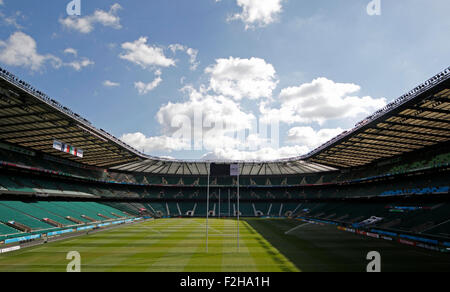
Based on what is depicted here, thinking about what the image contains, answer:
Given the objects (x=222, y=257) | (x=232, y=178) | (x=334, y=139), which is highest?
(x=334, y=139)

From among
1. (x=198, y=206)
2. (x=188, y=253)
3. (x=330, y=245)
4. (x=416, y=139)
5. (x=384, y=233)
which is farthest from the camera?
(x=198, y=206)

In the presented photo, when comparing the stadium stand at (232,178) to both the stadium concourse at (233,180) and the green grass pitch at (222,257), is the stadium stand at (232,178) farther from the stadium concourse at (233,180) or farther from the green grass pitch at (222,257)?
the green grass pitch at (222,257)

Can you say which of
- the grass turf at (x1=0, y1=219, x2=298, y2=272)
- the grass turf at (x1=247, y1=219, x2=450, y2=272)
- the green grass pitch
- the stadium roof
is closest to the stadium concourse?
the stadium roof

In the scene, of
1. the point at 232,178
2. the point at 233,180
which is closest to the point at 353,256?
the point at 233,180

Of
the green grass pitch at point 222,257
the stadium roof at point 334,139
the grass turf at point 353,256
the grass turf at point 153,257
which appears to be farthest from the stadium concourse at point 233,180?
the grass turf at point 153,257

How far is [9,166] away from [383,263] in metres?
54.5

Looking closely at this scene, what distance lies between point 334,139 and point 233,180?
1809 inches

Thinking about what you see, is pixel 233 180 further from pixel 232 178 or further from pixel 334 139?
pixel 334 139

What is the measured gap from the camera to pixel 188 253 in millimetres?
23922

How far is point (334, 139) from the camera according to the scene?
142 ft

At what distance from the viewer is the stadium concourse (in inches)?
1155

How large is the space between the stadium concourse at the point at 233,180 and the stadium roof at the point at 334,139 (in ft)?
0.46
